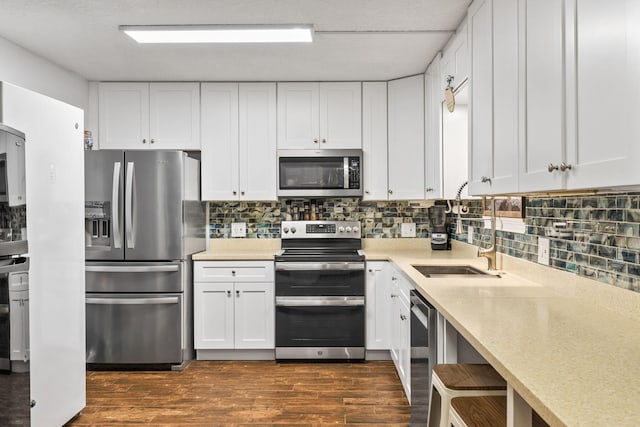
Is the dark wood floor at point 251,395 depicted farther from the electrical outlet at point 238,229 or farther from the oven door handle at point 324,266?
the electrical outlet at point 238,229

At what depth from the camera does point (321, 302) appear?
3.79 metres

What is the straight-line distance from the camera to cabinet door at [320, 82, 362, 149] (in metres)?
4.07

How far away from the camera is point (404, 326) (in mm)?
2982

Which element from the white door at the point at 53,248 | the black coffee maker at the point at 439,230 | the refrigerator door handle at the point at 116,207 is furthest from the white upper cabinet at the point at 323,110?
the white door at the point at 53,248

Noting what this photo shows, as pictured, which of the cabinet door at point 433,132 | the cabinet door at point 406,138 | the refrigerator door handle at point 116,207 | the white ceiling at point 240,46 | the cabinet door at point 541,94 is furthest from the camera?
the cabinet door at point 406,138

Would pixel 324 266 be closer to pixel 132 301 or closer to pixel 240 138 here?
pixel 240 138

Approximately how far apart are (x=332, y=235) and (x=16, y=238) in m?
2.58

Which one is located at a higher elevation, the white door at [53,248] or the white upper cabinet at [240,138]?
the white upper cabinet at [240,138]

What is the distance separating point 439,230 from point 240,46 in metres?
2.18

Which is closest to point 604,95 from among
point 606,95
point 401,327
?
point 606,95

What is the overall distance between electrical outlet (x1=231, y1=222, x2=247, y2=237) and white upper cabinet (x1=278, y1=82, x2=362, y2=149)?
0.98 meters

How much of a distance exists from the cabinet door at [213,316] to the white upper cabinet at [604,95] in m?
2.95

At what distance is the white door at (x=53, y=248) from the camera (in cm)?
233


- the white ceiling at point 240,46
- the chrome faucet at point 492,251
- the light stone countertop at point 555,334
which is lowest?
the light stone countertop at point 555,334
